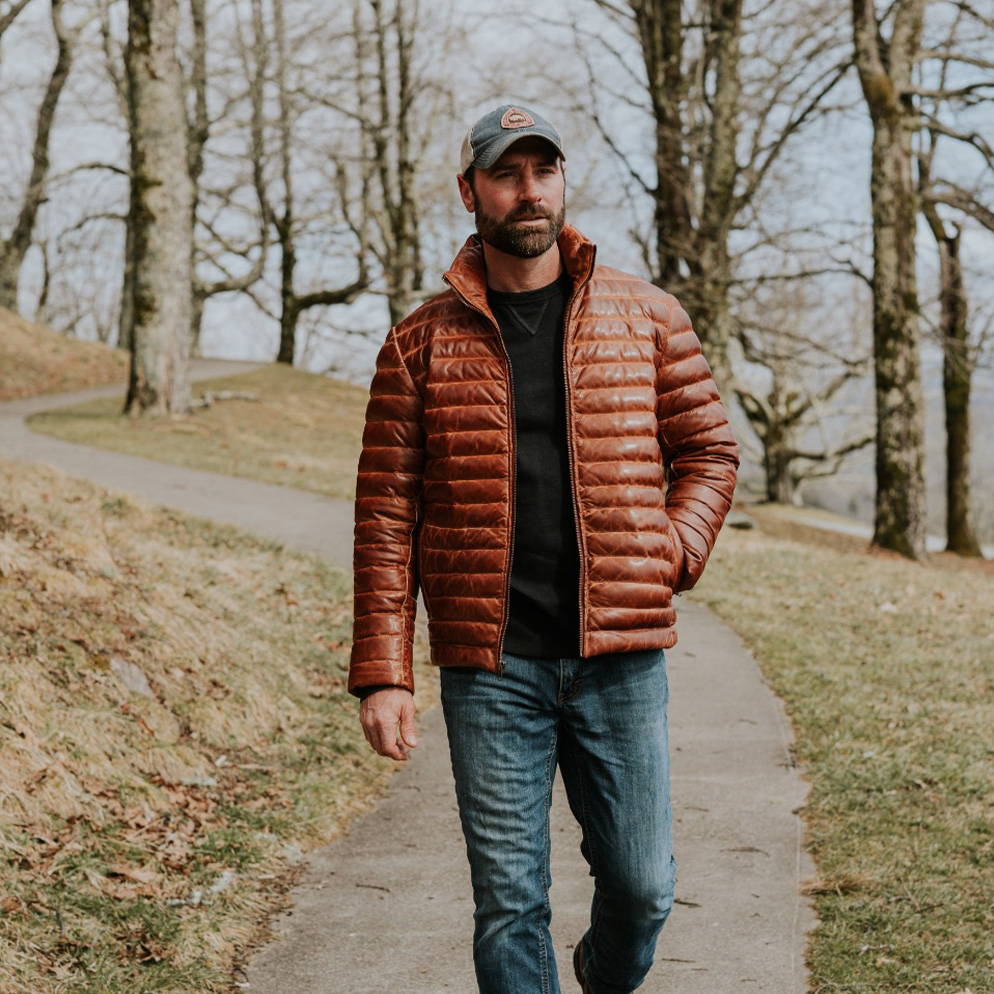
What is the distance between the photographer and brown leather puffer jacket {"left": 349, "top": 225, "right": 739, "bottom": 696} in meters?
3.02

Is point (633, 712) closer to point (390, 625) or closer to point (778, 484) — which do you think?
point (390, 625)

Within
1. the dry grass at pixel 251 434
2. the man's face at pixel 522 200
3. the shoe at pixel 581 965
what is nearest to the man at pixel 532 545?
the man's face at pixel 522 200

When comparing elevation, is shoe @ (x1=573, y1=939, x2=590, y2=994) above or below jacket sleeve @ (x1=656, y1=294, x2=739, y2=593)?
below

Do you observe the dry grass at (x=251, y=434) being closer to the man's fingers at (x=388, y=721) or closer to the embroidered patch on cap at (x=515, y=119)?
the man's fingers at (x=388, y=721)

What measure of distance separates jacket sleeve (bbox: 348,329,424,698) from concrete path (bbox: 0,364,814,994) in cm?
152

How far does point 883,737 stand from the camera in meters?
6.77

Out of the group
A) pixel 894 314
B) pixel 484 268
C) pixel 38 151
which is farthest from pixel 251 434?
pixel 484 268

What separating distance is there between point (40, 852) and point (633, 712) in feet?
8.28

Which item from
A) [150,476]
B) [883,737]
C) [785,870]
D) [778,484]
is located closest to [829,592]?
[883,737]

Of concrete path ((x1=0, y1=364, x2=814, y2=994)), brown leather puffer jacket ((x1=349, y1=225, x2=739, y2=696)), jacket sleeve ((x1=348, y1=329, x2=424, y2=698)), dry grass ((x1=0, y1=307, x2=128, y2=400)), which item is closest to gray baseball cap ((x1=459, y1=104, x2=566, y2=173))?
brown leather puffer jacket ((x1=349, y1=225, x2=739, y2=696))

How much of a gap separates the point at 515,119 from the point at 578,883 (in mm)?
3096

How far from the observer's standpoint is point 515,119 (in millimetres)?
3031

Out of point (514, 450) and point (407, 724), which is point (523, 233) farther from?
point (407, 724)

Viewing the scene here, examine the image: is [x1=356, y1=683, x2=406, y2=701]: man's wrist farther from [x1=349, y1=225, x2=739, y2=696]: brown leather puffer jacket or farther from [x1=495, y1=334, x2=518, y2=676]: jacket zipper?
[x1=495, y1=334, x2=518, y2=676]: jacket zipper
